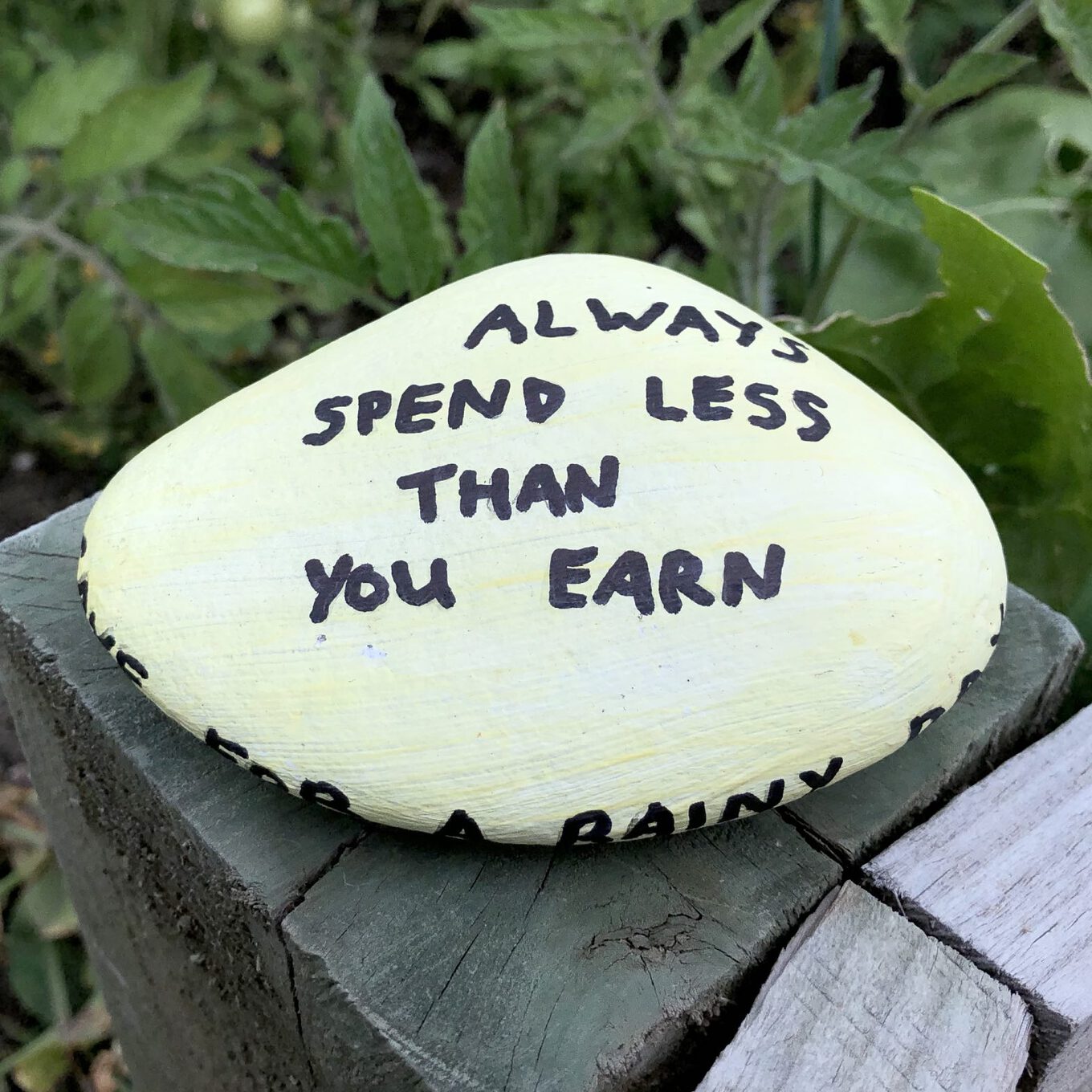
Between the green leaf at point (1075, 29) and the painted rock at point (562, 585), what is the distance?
0.54 m

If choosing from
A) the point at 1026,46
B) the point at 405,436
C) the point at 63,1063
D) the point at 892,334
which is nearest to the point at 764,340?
the point at 405,436

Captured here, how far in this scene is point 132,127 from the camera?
3.94ft

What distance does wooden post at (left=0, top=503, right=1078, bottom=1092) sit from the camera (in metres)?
0.66

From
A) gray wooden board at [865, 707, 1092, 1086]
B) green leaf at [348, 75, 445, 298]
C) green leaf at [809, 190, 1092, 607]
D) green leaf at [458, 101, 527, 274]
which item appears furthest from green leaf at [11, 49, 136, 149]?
gray wooden board at [865, 707, 1092, 1086]

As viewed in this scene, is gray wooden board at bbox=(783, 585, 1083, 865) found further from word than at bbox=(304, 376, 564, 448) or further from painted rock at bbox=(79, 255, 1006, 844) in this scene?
word than at bbox=(304, 376, 564, 448)

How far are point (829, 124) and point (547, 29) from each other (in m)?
0.33

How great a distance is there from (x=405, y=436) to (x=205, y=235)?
1.83 ft

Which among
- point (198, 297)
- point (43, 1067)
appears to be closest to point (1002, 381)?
point (198, 297)

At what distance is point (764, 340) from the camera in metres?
0.76

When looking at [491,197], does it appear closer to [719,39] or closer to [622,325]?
[719,39]

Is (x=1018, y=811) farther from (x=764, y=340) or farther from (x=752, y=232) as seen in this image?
(x=752, y=232)

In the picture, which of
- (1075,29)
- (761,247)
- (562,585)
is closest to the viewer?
(562,585)

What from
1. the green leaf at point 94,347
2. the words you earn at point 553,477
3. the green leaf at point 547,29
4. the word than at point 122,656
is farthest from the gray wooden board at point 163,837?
the green leaf at point 547,29

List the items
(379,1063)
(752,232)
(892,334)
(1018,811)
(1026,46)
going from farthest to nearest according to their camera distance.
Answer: (1026,46) → (752,232) → (892,334) → (1018,811) → (379,1063)
